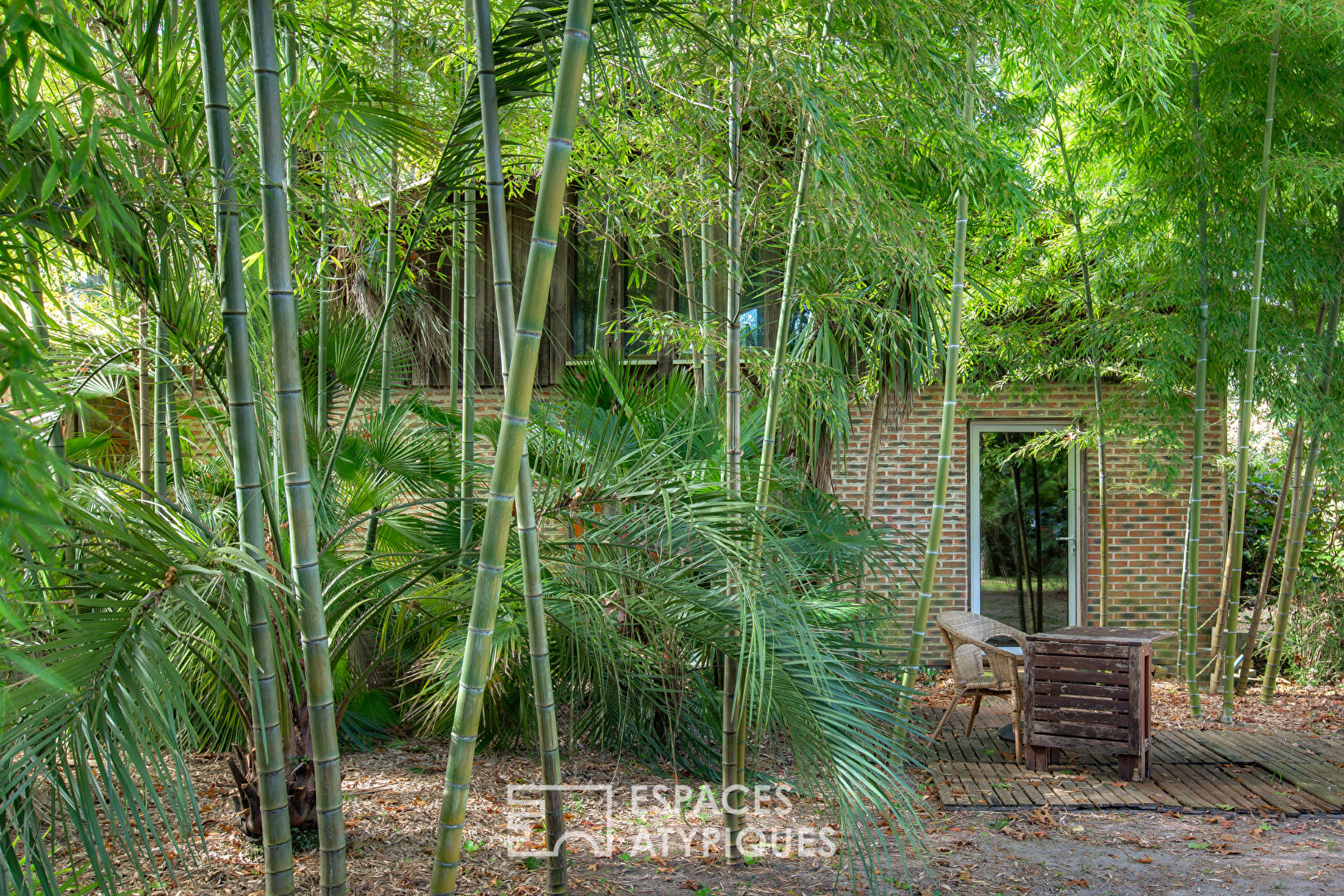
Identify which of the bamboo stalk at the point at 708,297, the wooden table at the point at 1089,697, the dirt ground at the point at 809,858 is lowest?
the dirt ground at the point at 809,858

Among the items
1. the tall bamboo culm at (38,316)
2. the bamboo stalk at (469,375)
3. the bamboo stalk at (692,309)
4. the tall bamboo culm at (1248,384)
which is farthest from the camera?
the tall bamboo culm at (1248,384)

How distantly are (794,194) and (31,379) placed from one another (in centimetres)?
268

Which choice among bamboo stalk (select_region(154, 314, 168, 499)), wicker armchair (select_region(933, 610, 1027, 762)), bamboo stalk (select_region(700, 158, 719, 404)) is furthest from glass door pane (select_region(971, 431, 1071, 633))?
bamboo stalk (select_region(154, 314, 168, 499))

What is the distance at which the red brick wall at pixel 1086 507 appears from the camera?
24.9ft

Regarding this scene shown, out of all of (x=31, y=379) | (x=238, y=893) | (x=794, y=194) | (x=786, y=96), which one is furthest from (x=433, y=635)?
(x=31, y=379)

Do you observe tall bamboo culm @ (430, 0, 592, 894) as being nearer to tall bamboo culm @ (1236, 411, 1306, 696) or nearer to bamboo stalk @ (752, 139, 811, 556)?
bamboo stalk @ (752, 139, 811, 556)

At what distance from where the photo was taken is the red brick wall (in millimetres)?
7586

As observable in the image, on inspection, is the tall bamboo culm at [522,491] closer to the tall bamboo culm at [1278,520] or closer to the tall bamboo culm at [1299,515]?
the tall bamboo culm at [1299,515]

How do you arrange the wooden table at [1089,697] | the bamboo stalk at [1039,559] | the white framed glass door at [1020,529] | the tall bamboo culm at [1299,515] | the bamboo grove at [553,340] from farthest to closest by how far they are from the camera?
the bamboo stalk at [1039,559]
the white framed glass door at [1020,529]
the tall bamboo culm at [1299,515]
the wooden table at [1089,697]
the bamboo grove at [553,340]

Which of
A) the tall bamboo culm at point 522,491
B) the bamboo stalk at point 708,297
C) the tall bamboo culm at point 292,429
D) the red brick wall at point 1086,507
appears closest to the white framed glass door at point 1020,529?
the red brick wall at point 1086,507

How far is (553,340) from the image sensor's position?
23.9 ft

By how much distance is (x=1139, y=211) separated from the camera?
20.1 ft

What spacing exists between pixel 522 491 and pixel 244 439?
0.66 meters

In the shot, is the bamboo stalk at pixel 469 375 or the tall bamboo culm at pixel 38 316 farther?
the bamboo stalk at pixel 469 375
